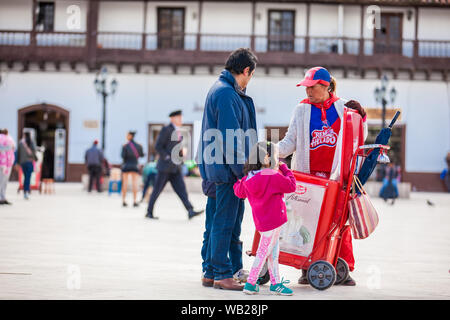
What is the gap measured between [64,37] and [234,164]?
27336 millimetres

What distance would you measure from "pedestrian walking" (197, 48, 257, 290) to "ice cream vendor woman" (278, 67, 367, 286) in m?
0.49

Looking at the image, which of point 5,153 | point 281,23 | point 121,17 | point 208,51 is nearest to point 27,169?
point 5,153

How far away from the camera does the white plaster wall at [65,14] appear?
1239 inches

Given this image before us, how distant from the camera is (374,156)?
5.45m

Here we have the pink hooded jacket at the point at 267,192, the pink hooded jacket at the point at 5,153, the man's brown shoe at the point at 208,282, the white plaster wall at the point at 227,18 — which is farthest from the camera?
the white plaster wall at the point at 227,18

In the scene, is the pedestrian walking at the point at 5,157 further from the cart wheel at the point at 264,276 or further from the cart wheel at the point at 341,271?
the cart wheel at the point at 341,271

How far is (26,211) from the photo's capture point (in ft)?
43.7

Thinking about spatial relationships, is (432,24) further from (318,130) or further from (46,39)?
(318,130)

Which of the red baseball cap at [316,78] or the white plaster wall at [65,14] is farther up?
the white plaster wall at [65,14]

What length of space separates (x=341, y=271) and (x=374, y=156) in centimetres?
96

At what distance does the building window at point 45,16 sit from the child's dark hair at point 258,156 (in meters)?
28.7

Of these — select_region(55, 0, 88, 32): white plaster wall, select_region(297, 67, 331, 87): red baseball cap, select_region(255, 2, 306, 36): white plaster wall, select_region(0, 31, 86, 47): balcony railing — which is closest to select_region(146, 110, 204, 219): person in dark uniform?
select_region(297, 67, 331, 87): red baseball cap

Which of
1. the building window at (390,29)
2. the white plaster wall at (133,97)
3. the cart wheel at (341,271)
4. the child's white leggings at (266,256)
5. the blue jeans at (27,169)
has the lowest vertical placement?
the cart wheel at (341,271)

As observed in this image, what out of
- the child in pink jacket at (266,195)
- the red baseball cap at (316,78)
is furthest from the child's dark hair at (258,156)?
the red baseball cap at (316,78)
